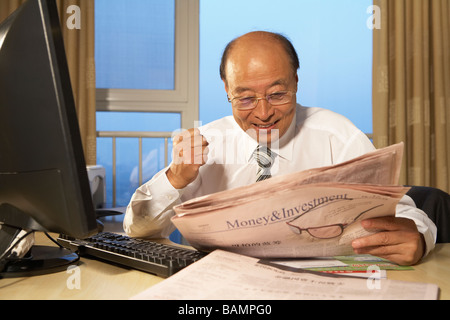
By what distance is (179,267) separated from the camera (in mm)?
587

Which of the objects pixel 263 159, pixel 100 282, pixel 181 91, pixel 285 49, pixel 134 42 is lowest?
pixel 100 282

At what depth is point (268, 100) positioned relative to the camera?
1.05 metres

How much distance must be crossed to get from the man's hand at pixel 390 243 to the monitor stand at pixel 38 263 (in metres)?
0.46

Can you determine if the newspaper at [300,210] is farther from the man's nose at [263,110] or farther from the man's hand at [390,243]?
the man's nose at [263,110]

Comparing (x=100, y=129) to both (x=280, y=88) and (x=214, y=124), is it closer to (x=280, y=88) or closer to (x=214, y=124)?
(x=214, y=124)

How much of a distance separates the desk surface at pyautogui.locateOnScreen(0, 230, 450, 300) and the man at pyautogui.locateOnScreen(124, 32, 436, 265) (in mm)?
47

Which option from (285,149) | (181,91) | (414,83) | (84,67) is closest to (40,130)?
(285,149)

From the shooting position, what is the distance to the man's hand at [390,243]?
653 millimetres

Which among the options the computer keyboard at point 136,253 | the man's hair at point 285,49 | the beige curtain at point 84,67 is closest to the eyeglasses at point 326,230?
the computer keyboard at point 136,253

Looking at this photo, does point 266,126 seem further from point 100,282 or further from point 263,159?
point 100,282

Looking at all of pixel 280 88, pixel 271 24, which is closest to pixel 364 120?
pixel 271 24

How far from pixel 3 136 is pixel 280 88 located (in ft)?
2.18

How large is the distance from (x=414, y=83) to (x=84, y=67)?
6.92 ft
